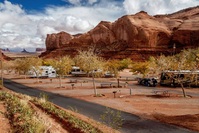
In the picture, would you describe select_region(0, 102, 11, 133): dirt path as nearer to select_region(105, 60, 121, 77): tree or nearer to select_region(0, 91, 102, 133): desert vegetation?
select_region(0, 91, 102, 133): desert vegetation

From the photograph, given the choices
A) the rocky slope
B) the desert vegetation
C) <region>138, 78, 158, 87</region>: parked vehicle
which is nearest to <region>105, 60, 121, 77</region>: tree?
<region>138, 78, 158, 87</region>: parked vehicle

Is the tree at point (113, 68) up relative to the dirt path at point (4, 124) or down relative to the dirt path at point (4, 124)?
up

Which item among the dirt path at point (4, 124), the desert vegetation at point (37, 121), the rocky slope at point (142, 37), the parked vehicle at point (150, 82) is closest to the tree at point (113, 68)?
the parked vehicle at point (150, 82)

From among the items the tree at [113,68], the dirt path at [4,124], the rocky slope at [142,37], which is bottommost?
the dirt path at [4,124]

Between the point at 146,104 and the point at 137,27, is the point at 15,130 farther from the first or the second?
the point at 137,27

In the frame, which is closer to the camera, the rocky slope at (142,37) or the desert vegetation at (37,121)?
the desert vegetation at (37,121)

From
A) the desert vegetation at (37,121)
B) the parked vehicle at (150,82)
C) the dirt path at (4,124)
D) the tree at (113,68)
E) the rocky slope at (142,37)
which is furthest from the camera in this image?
the rocky slope at (142,37)

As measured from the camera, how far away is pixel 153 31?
124812 millimetres

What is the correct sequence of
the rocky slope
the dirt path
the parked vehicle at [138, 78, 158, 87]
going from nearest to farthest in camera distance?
the dirt path < the parked vehicle at [138, 78, 158, 87] < the rocky slope

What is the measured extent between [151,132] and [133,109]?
7.37 m

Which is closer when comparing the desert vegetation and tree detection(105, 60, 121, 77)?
the desert vegetation

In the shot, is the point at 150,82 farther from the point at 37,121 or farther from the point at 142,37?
the point at 142,37

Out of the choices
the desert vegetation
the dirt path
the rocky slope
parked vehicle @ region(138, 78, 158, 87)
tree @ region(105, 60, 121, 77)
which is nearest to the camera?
the desert vegetation

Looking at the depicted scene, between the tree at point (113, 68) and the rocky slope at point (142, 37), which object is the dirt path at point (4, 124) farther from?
the rocky slope at point (142, 37)
